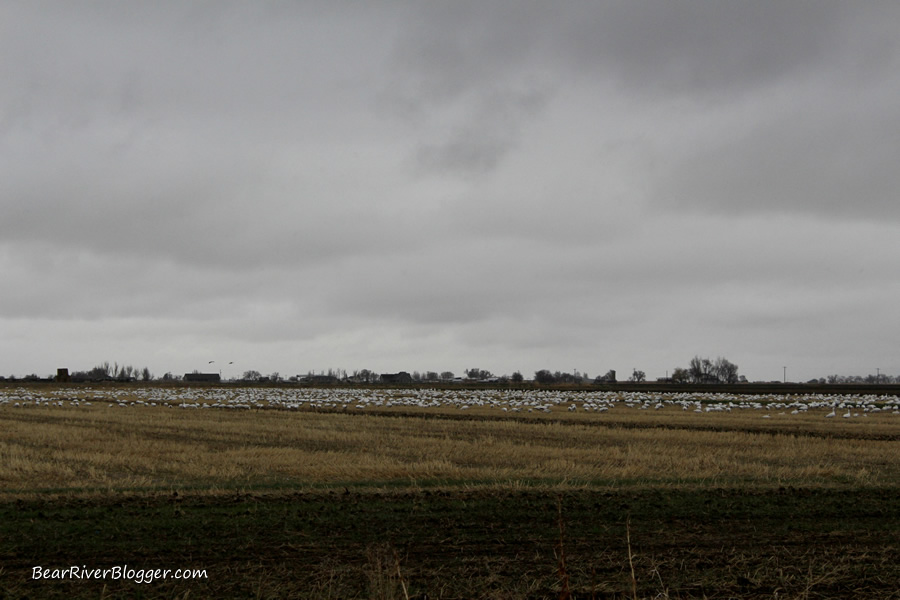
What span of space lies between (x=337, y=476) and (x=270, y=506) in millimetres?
4719

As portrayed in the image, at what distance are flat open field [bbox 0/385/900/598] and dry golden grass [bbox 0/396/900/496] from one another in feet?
0.49

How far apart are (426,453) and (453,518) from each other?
11.0m

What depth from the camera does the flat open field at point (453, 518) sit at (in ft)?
27.5

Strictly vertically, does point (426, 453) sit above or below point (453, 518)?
below

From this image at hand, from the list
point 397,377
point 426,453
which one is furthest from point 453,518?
point 397,377

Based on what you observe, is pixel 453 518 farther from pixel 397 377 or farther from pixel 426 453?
pixel 397 377

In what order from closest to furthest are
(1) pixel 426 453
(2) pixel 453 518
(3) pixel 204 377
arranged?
(2) pixel 453 518, (1) pixel 426 453, (3) pixel 204 377

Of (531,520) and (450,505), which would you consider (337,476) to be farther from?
(531,520)

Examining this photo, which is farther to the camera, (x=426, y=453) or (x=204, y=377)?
(x=204, y=377)

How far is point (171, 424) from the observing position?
3438cm

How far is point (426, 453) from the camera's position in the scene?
22.7 m

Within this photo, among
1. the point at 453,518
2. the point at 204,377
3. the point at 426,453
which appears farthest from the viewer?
the point at 204,377

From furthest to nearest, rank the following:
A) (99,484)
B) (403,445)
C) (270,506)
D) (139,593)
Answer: (403,445) → (99,484) → (270,506) → (139,593)

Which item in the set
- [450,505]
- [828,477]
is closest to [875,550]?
[450,505]
